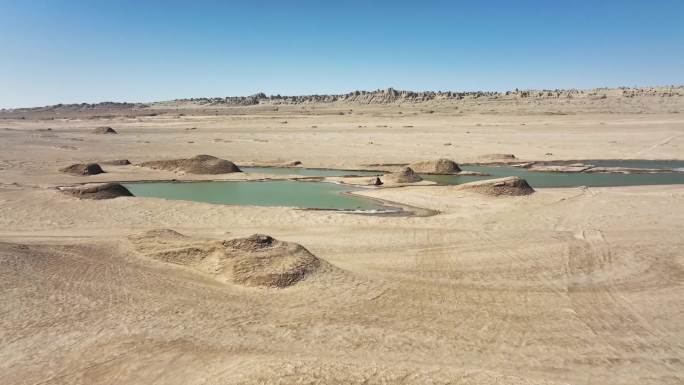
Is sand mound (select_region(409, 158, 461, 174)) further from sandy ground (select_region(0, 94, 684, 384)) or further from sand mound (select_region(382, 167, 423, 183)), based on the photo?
sandy ground (select_region(0, 94, 684, 384))

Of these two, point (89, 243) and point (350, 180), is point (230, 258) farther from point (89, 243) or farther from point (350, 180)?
point (350, 180)

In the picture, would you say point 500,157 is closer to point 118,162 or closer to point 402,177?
point 402,177

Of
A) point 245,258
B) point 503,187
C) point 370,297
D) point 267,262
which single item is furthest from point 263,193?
point 370,297

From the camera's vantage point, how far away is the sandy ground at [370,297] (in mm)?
7223

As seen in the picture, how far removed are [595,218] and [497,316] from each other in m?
9.14

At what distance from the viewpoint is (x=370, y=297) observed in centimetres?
977

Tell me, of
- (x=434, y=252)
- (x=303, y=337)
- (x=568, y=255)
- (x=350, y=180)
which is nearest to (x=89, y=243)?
(x=303, y=337)

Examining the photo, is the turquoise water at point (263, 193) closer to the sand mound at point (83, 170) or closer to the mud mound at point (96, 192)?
the mud mound at point (96, 192)

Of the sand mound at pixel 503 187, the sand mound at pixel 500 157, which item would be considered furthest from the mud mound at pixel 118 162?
the sand mound at pixel 500 157

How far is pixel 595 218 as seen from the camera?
16.4m

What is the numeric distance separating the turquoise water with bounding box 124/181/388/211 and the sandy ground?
5.89ft

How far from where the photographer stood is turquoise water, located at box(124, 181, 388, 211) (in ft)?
63.7

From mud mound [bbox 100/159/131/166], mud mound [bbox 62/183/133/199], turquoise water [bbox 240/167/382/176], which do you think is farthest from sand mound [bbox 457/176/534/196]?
mud mound [bbox 100/159/131/166]

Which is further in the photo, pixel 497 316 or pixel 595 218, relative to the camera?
pixel 595 218
